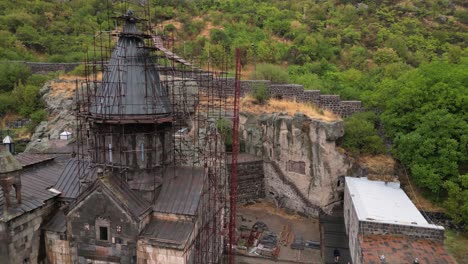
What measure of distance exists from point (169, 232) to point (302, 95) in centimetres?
1775

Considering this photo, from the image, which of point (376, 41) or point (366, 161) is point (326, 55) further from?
point (366, 161)

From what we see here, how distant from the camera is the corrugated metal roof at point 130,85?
13094 millimetres

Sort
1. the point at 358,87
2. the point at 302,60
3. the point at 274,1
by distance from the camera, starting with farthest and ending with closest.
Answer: the point at 274,1 → the point at 302,60 → the point at 358,87

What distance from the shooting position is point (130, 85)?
1334 cm

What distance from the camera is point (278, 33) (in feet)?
153

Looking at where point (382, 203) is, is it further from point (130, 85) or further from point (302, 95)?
point (130, 85)

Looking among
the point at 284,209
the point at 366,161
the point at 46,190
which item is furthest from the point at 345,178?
the point at 46,190

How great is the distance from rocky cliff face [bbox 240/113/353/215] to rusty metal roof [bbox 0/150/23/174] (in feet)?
53.1

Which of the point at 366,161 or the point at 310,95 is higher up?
the point at 310,95

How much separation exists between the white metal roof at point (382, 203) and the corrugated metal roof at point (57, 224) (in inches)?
502

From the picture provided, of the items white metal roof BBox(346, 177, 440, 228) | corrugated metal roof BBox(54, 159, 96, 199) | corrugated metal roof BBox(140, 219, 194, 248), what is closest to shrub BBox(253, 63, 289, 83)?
white metal roof BBox(346, 177, 440, 228)

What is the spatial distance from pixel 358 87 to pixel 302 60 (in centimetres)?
1015

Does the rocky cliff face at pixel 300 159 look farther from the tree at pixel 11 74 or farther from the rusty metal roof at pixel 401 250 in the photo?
the tree at pixel 11 74

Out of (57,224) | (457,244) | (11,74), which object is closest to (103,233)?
(57,224)
